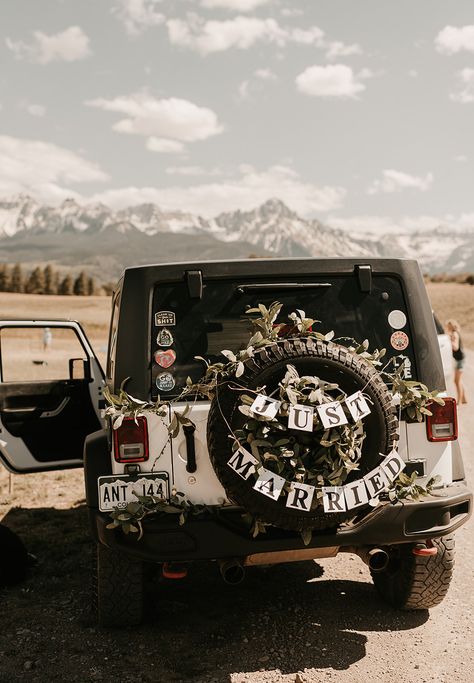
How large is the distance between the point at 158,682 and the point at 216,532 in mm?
777

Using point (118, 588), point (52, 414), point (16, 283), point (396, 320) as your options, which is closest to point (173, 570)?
point (118, 588)

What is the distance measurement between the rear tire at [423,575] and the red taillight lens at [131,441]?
1.66 meters

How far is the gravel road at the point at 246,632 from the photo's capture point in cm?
334

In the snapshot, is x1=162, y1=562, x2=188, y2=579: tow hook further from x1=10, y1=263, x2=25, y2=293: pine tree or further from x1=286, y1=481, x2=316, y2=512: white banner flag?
x1=10, y1=263, x2=25, y2=293: pine tree

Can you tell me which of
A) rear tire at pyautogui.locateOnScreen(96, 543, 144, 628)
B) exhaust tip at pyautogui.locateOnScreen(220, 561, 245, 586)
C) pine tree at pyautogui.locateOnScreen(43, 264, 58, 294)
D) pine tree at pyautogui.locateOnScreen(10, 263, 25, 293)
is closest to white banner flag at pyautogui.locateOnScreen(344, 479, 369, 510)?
exhaust tip at pyautogui.locateOnScreen(220, 561, 245, 586)

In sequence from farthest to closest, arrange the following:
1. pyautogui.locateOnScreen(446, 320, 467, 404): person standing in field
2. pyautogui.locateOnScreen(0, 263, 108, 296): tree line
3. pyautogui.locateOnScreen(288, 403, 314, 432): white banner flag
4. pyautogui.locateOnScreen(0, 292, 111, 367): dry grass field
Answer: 1. pyautogui.locateOnScreen(0, 263, 108, 296): tree line
2. pyautogui.locateOnScreen(0, 292, 111, 367): dry grass field
3. pyautogui.locateOnScreen(446, 320, 467, 404): person standing in field
4. pyautogui.locateOnScreen(288, 403, 314, 432): white banner flag

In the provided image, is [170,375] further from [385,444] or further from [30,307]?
[30,307]

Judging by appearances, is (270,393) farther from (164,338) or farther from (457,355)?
(457,355)

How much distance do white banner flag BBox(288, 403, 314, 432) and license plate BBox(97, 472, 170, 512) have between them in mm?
811

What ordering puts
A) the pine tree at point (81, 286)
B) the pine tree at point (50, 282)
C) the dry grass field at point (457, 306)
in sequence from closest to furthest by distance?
the dry grass field at point (457, 306) → the pine tree at point (50, 282) → the pine tree at point (81, 286)

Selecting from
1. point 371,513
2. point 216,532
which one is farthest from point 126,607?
point 371,513

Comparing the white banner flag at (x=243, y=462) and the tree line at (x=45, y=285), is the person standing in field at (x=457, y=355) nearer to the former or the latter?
the white banner flag at (x=243, y=462)

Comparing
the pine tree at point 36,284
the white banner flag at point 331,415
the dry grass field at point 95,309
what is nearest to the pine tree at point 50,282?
the pine tree at point 36,284

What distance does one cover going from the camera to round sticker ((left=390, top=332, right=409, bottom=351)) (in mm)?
3596
